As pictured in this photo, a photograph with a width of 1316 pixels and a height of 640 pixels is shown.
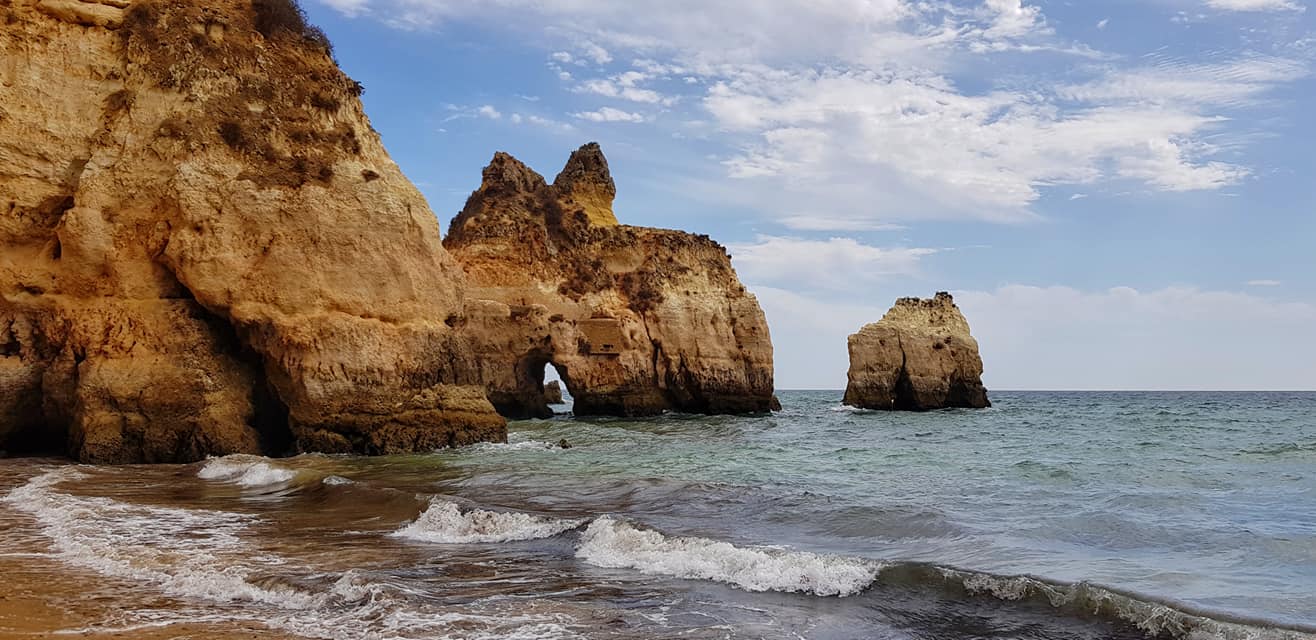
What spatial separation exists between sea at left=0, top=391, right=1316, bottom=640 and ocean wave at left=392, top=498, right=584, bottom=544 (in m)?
0.04

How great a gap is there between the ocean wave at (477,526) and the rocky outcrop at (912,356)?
120 feet

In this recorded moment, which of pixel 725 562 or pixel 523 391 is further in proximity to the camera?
pixel 523 391

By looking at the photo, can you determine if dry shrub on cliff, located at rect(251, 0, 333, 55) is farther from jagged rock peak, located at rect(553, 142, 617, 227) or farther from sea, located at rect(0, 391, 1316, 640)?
jagged rock peak, located at rect(553, 142, 617, 227)

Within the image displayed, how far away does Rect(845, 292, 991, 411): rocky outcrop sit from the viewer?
45.1 meters

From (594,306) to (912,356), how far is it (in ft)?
55.7

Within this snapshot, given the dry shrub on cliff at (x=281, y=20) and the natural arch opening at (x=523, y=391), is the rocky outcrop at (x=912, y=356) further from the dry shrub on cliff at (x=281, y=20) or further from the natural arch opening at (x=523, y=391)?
the dry shrub on cliff at (x=281, y=20)

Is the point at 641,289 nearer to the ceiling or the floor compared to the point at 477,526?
nearer to the ceiling

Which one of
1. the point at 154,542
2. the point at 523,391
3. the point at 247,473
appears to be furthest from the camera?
the point at 523,391

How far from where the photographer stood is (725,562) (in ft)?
28.0

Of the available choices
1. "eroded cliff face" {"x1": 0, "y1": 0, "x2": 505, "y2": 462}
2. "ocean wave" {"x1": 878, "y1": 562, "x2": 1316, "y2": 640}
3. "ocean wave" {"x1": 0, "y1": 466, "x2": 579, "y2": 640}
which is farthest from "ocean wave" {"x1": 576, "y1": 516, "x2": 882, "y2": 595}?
"eroded cliff face" {"x1": 0, "y1": 0, "x2": 505, "y2": 462}

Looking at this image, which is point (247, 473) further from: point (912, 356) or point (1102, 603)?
point (912, 356)

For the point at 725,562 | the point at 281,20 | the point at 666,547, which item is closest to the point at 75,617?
the point at 666,547

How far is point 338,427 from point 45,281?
581 cm

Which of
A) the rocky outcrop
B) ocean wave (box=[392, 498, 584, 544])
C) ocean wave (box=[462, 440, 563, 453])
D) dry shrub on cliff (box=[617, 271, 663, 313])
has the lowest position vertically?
ocean wave (box=[392, 498, 584, 544])
